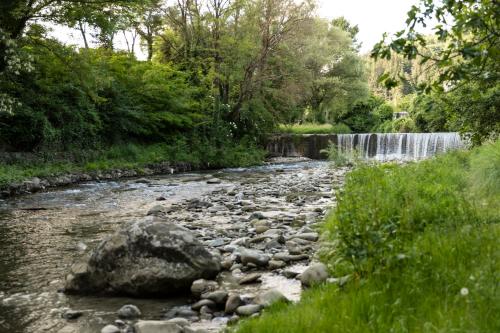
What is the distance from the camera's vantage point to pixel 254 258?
589cm

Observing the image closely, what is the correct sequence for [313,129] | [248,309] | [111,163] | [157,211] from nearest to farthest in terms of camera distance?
1. [248,309]
2. [157,211]
3. [111,163]
4. [313,129]

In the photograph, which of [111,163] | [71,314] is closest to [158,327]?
[71,314]

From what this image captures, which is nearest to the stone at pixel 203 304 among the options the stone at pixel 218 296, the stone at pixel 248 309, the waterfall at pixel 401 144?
the stone at pixel 218 296

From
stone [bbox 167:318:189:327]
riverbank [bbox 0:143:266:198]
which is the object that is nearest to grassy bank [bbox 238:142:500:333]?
stone [bbox 167:318:189:327]

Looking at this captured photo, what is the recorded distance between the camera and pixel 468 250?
3.88 metres

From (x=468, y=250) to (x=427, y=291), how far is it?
0.82 m

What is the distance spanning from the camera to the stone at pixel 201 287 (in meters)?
5.10

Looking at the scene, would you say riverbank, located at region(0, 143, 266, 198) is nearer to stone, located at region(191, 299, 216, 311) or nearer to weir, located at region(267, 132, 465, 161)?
weir, located at region(267, 132, 465, 161)

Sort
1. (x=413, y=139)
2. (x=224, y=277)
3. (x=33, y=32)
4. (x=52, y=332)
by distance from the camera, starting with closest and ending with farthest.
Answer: (x=52, y=332) < (x=224, y=277) < (x=33, y=32) < (x=413, y=139)

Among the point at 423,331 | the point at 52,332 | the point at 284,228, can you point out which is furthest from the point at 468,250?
the point at 284,228

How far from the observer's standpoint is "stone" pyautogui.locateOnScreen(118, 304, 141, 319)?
4527 millimetres

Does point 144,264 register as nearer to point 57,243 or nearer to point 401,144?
point 57,243

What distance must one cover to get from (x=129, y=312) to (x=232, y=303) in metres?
1.05

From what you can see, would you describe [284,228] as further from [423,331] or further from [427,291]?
[423,331]
